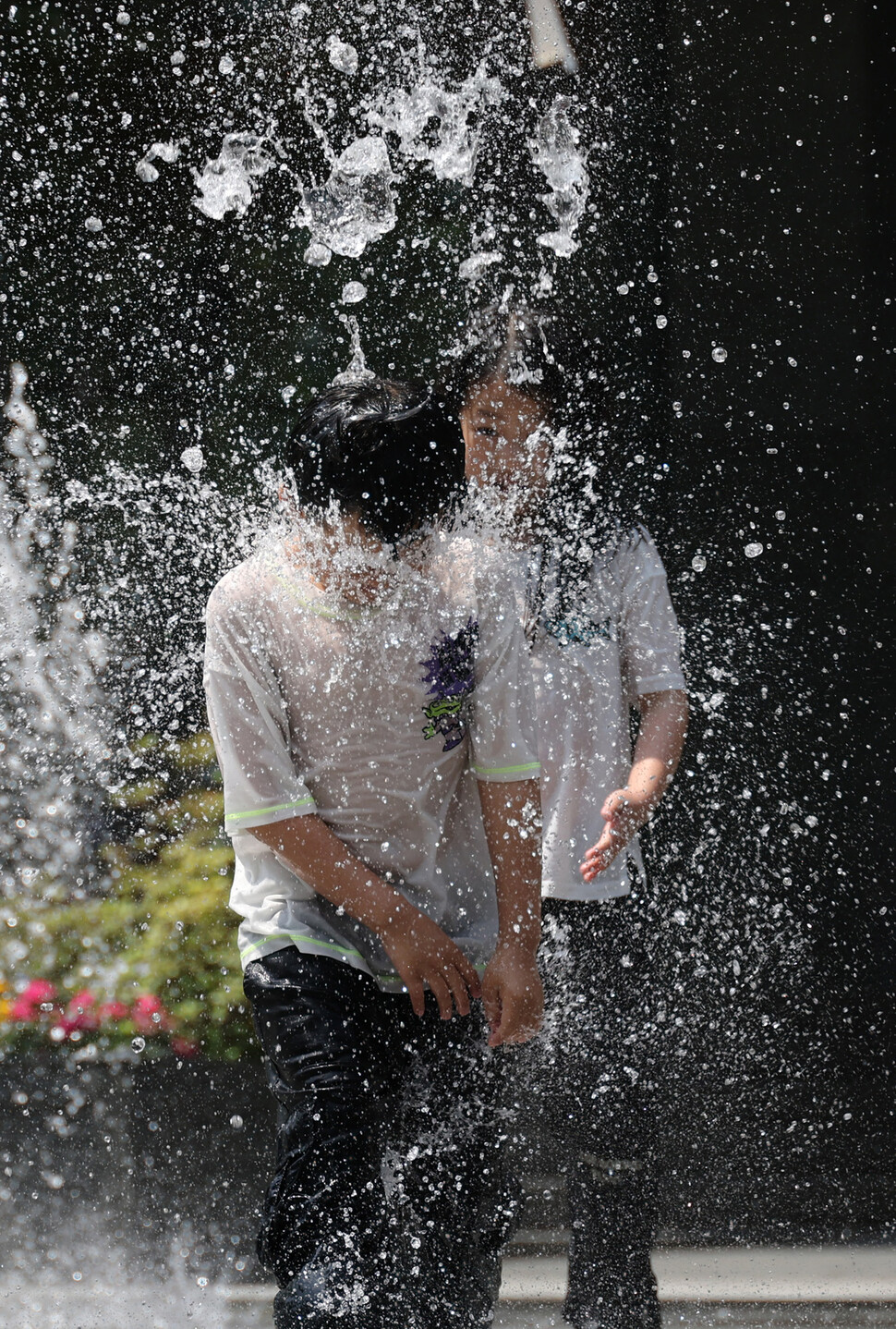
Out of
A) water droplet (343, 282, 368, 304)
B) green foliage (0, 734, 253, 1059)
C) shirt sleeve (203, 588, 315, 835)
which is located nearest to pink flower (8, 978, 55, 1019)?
green foliage (0, 734, 253, 1059)

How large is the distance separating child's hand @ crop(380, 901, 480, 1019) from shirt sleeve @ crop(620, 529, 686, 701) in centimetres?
63

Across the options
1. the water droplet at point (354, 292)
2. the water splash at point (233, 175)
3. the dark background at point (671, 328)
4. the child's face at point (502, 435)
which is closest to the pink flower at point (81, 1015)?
the dark background at point (671, 328)

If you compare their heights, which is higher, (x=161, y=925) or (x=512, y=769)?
(x=512, y=769)

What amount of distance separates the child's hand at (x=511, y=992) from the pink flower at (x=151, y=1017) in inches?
59.0

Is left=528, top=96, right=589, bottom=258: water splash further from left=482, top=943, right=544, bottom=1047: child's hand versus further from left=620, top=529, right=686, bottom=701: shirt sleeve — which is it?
left=482, top=943, right=544, bottom=1047: child's hand

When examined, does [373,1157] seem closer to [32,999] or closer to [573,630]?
[573,630]

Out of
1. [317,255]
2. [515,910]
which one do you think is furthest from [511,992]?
[317,255]

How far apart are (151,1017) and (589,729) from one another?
156 cm

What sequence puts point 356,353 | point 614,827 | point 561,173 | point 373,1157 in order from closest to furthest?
1. point 373,1157
2. point 614,827
3. point 356,353
4. point 561,173

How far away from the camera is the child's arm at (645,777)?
186cm

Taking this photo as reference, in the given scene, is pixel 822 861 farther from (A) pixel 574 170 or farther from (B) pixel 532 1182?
(A) pixel 574 170

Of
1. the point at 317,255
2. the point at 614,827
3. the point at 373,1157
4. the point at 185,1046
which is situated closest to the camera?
the point at 373,1157

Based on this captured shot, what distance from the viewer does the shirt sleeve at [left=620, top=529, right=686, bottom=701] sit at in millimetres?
2025

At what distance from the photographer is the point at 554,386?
203 centimetres
